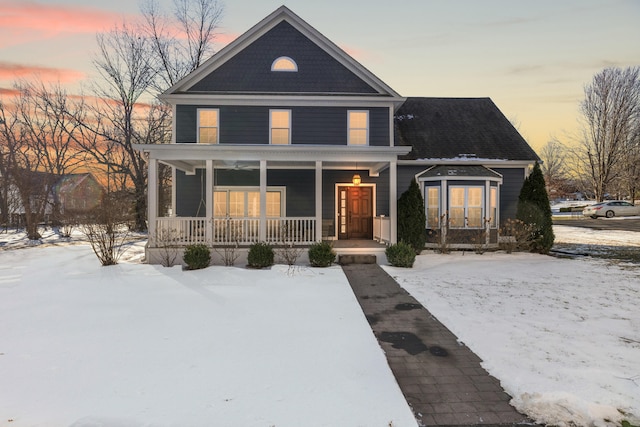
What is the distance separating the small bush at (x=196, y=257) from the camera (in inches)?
353

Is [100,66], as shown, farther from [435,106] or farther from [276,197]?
[435,106]

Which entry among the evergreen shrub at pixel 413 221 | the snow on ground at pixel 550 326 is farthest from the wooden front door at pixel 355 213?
the snow on ground at pixel 550 326

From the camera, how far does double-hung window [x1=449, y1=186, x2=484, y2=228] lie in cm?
1239

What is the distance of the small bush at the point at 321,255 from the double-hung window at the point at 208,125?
6.21 m

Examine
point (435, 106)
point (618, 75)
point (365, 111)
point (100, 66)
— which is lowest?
point (365, 111)

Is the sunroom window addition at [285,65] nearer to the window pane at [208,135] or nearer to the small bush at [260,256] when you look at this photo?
the window pane at [208,135]

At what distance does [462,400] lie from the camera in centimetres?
304

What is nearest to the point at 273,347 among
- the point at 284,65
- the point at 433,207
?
the point at 433,207

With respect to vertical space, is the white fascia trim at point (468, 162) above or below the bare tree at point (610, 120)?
below

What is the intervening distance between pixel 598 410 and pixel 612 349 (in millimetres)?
1784

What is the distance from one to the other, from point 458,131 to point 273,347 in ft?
45.0

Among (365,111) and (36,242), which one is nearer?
(365,111)

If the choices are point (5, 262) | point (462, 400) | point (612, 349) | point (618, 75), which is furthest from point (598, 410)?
point (618, 75)

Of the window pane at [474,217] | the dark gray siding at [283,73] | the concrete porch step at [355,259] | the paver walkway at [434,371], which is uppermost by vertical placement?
the dark gray siding at [283,73]
